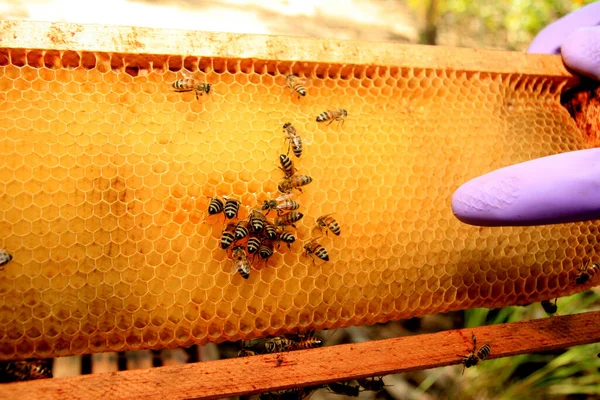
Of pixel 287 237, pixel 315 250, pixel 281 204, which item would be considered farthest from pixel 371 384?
pixel 281 204

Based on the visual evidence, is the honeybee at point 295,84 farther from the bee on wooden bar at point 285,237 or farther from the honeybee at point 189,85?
the bee on wooden bar at point 285,237

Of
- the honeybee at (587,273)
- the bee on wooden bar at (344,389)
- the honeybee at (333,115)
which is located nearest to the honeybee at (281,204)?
the honeybee at (333,115)

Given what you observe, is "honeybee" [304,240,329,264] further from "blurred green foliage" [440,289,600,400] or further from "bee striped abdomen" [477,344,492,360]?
"blurred green foliage" [440,289,600,400]

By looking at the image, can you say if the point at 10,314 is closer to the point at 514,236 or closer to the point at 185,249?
the point at 185,249

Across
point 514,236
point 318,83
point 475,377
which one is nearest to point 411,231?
point 514,236

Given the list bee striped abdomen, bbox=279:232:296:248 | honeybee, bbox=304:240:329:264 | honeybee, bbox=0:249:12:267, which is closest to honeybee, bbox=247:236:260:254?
bee striped abdomen, bbox=279:232:296:248
